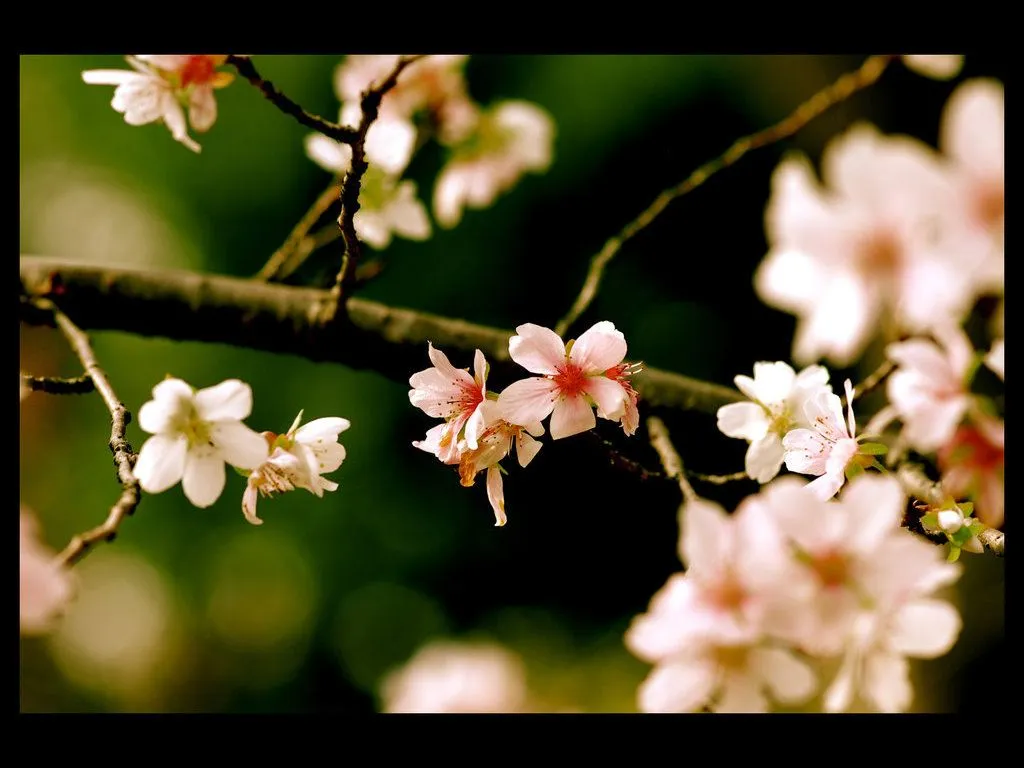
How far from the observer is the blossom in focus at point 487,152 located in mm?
1305

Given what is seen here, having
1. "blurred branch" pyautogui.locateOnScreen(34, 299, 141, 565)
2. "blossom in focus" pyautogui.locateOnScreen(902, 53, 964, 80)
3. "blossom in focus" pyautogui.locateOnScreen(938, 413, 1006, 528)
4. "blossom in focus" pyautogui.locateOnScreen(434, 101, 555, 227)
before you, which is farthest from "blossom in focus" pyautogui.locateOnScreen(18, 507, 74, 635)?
"blossom in focus" pyautogui.locateOnScreen(902, 53, 964, 80)

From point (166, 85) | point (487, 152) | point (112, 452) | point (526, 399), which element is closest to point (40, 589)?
point (112, 452)

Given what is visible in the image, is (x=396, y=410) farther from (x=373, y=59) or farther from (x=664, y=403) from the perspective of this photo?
(x=664, y=403)

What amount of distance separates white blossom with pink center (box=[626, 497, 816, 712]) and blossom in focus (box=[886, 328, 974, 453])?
0.38ft

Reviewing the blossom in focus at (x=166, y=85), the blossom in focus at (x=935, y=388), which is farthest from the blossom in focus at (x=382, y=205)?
the blossom in focus at (x=935, y=388)

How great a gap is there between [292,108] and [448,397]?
308 millimetres

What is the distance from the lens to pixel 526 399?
2.30ft

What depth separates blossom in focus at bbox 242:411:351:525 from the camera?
74 centimetres

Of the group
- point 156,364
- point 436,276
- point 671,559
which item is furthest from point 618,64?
point 156,364

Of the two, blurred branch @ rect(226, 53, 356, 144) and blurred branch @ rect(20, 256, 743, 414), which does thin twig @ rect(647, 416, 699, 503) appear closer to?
blurred branch @ rect(20, 256, 743, 414)

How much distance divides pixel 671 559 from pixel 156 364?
2.63 metres

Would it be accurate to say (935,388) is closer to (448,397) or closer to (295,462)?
(448,397)

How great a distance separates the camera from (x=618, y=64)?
3.76 m

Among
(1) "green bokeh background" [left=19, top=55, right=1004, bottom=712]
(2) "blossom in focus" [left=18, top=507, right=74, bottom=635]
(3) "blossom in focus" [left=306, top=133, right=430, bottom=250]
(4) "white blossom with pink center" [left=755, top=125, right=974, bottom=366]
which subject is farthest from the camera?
(1) "green bokeh background" [left=19, top=55, right=1004, bottom=712]
